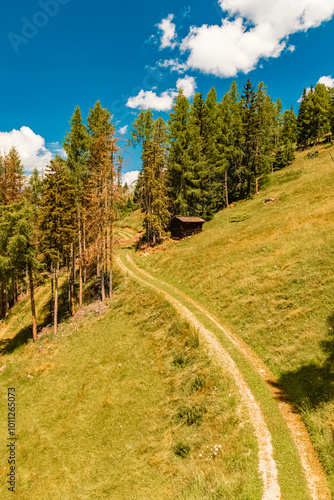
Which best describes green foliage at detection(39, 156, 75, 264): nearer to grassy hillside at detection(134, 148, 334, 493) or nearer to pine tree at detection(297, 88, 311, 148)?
grassy hillside at detection(134, 148, 334, 493)

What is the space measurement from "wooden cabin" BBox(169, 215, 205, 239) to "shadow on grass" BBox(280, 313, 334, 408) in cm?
2805

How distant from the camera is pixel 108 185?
92.6 ft

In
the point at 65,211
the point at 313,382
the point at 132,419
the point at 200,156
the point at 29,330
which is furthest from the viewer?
the point at 200,156

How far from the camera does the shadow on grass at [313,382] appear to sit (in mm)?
11648

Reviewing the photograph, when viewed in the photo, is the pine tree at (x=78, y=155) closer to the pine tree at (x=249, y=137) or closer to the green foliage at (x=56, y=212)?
the green foliage at (x=56, y=212)

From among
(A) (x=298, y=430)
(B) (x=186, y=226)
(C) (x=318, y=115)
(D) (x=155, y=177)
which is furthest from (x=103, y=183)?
(C) (x=318, y=115)

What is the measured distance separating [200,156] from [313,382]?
38.5 meters

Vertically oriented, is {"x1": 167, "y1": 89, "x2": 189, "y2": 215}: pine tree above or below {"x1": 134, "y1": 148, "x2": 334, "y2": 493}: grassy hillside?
above

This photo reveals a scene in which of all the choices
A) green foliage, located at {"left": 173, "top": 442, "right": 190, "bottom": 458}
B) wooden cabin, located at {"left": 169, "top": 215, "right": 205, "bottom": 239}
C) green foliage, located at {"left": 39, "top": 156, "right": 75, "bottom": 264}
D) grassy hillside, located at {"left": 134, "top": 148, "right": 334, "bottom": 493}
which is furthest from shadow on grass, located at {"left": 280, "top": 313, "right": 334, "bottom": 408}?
wooden cabin, located at {"left": 169, "top": 215, "right": 205, "bottom": 239}

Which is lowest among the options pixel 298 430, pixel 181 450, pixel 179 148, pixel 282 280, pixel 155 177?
pixel 181 450

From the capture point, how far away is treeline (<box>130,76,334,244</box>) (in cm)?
4016

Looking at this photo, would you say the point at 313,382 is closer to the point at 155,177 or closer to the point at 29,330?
the point at 29,330

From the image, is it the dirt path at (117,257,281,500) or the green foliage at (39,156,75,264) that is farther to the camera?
the green foliage at (39,156,75,264)

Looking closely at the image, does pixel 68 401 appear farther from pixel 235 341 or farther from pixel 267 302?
pixel 267 302
